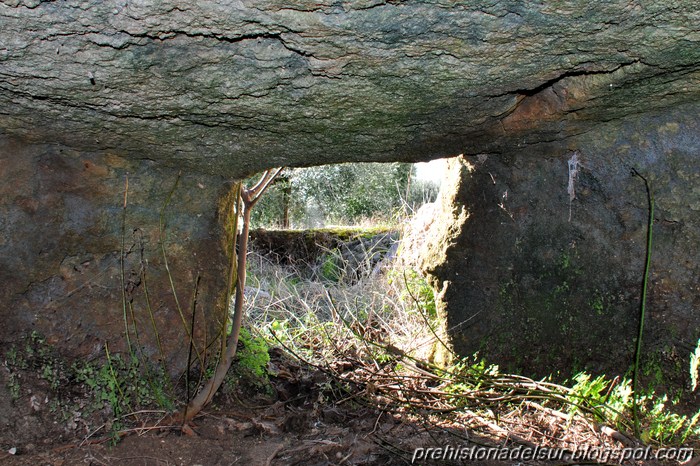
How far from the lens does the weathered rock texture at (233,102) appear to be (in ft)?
5.74

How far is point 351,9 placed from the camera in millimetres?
1674

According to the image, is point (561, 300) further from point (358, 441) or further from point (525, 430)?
point (358, 441)

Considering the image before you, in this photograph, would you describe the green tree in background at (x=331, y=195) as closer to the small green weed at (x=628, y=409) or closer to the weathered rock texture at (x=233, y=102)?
the weathered rock texture at (x=233, y=102)

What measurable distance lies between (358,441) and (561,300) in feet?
4.29

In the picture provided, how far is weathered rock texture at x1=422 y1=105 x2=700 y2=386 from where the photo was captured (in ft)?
9.55

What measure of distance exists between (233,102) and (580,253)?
196 cm

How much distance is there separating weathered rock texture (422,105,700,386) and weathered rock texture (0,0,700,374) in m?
0.05

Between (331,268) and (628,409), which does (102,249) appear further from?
(331,268)

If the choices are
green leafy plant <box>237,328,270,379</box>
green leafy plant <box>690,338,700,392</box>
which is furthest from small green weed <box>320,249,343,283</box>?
green leafy plant <box>690,338,700,392</box>

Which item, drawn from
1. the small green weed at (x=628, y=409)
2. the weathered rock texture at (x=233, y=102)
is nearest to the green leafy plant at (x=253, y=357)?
the weathered rock texture at (x=233, y=102)

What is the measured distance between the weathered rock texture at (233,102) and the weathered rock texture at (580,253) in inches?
2.0

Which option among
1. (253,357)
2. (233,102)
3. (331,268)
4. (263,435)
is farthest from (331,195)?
(233,102)

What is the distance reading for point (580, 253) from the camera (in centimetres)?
313

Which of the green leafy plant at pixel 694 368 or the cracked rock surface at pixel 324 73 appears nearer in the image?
the cracked rock surface at pixel 324 73
